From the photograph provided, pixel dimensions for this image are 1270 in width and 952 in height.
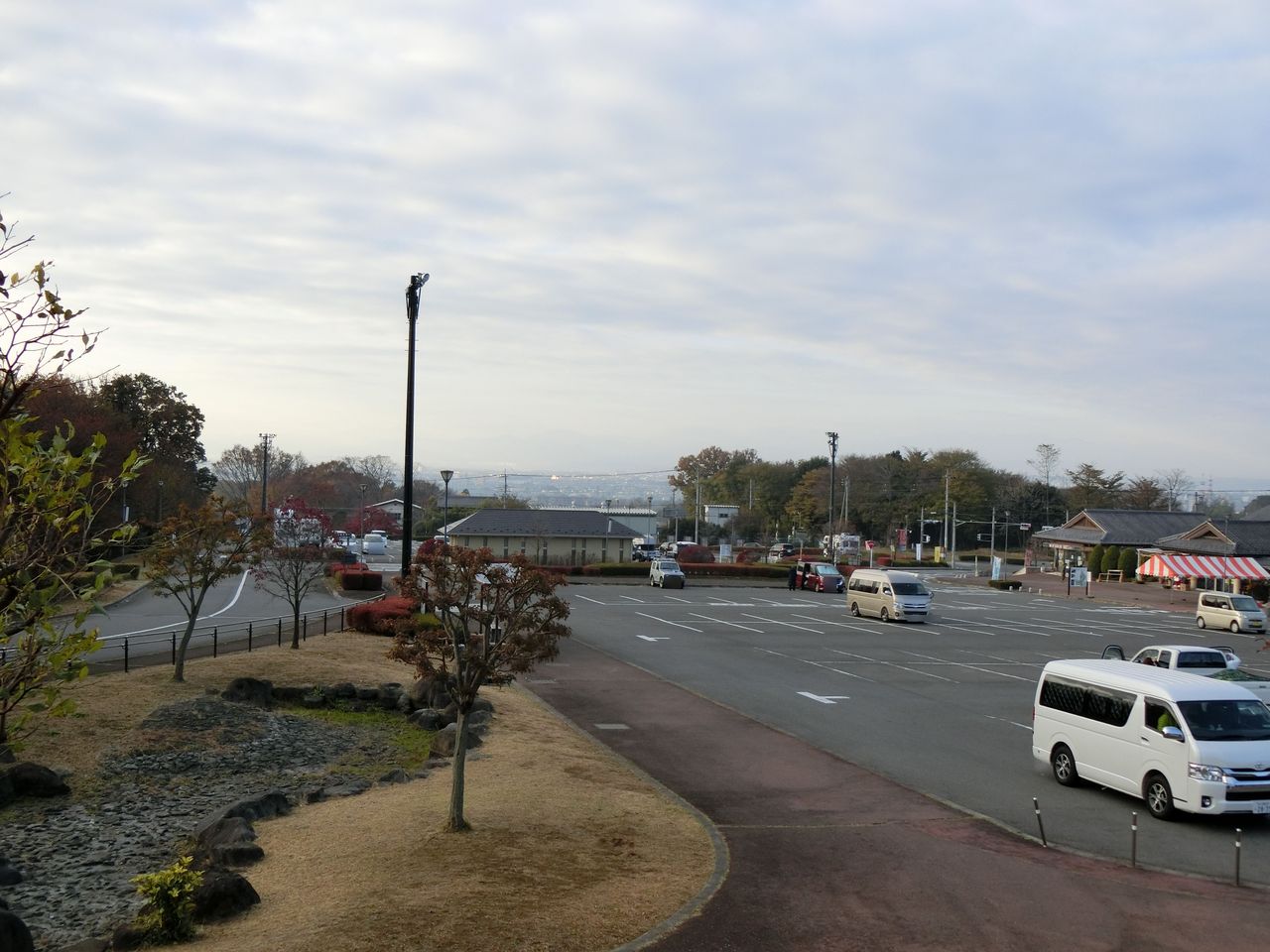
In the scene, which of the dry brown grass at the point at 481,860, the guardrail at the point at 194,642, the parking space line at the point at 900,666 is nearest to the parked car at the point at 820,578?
the parking space line at the point at 900,666

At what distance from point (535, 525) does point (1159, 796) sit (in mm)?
64880

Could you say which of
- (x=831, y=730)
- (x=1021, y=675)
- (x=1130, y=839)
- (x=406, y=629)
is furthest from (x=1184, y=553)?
(x=406, y=629)

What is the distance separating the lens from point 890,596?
139ft

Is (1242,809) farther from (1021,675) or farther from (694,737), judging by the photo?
(1021,675)

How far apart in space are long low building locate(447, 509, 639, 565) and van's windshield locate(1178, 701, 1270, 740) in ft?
196

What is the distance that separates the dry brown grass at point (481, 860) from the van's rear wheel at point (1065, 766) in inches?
260

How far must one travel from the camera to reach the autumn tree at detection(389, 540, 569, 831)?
1193cm

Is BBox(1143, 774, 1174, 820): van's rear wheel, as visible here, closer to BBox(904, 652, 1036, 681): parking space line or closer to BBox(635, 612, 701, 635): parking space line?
BBox(904, 652, 1036, 681): parking space line

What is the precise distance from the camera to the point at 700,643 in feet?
110

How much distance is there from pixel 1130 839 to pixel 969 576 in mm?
72479

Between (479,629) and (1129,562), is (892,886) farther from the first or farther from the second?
(1129,562)

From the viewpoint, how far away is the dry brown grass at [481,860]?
9.02 meters

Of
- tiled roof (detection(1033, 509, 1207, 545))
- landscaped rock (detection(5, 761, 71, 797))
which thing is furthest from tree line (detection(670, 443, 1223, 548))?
landscaped rock (detection(5, 761, 71, 797))

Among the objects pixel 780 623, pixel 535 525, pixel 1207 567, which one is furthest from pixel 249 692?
pixel 535 525
